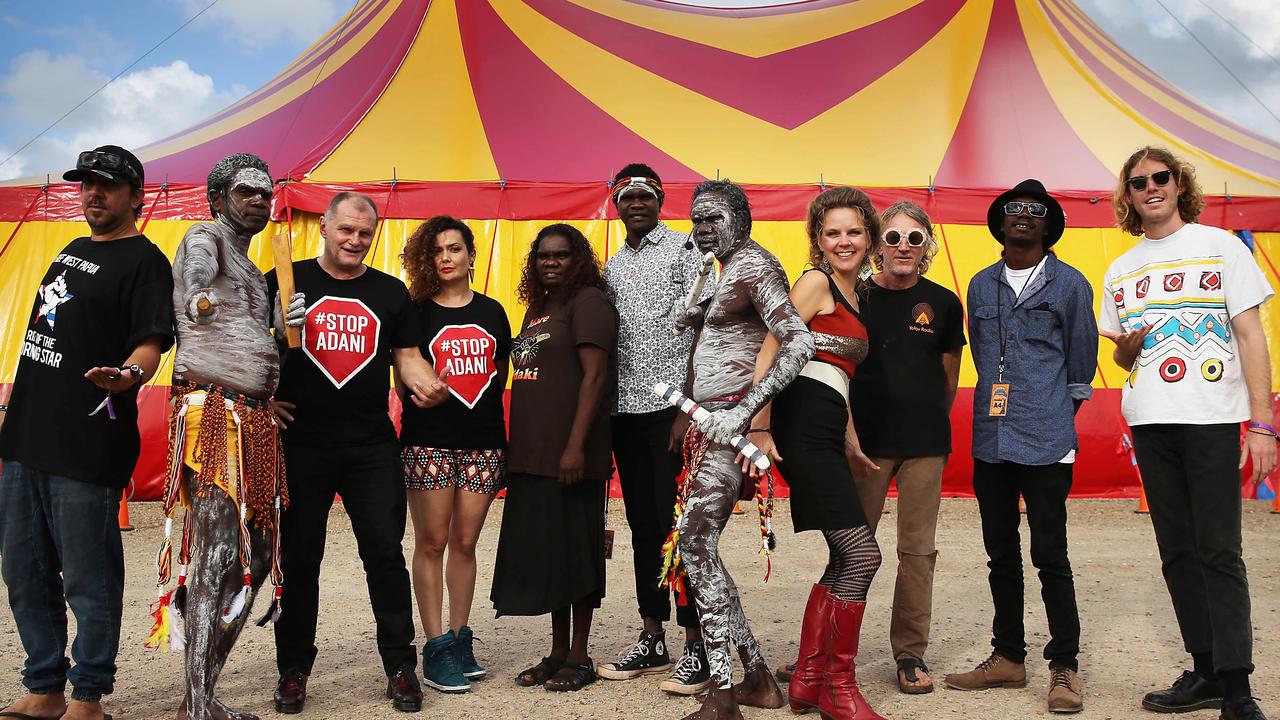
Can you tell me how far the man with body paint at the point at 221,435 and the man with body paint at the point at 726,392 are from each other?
129cm

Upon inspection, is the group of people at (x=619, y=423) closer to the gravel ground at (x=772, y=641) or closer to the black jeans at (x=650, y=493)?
the black jeans at (x=650, y=493)

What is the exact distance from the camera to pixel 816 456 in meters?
3.16

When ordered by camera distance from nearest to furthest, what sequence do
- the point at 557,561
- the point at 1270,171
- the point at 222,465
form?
the point at 222,465
the point at 557,561
the point at 1270,171

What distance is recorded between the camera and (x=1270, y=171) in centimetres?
825

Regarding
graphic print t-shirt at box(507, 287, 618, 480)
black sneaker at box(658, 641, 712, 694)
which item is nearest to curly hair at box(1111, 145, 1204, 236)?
graphic print t-shirt at box(507, 287, 618, 480)

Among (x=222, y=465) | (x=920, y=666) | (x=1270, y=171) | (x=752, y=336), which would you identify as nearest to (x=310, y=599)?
(x=222, y=465)

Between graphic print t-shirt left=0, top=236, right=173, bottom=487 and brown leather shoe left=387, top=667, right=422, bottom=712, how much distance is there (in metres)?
1.05

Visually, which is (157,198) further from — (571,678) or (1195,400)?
(1195,400)

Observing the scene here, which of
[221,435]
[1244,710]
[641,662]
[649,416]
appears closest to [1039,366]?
[1244,710]

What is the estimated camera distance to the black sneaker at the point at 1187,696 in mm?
3268

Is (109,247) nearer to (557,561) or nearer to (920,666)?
(557,561)

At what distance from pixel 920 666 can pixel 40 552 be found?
2.84m

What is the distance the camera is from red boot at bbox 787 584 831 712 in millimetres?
3166

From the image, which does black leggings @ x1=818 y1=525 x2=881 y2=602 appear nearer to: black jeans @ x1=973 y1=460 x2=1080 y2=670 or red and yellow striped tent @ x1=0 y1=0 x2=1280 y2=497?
black jeans @ x1=973 y1=460 x2=1080 y2=670
